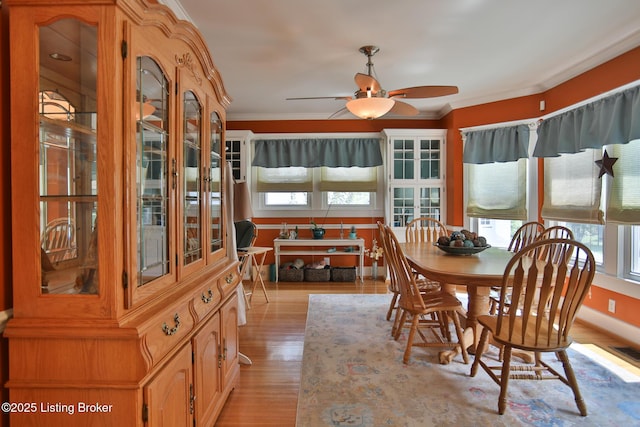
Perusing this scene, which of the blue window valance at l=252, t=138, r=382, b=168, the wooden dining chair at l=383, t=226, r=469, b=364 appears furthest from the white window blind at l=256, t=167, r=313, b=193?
the wooden dining chair at l=383, t=226, r=469, b=364

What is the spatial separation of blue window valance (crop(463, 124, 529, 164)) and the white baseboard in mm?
1894

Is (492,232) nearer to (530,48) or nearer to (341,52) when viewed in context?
(530,48)

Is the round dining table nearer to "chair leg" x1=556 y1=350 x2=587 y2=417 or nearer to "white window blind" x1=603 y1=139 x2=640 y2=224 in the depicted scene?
"chair leg" x1=556 y1=350 x2=587 y2=417

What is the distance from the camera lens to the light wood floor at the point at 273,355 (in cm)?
207

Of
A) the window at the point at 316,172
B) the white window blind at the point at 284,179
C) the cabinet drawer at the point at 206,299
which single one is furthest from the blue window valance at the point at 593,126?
the cabinet drawer at the point at 206,299

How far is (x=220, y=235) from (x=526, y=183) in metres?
3.87

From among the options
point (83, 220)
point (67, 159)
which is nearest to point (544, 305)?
point (83, 220)

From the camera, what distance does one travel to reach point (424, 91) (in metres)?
3.09

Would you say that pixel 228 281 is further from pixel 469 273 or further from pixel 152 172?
pixel 469 273

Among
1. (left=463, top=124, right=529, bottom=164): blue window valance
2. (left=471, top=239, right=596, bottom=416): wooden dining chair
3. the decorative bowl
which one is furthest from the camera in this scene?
(left=463, top=124, right=529, bottom=164): blue window valance

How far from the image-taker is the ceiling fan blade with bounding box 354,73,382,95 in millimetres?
2793

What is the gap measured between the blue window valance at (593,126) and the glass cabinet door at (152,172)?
11.6ft

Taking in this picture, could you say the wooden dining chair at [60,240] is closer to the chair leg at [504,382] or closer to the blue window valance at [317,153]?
the chair leg at [504,382]

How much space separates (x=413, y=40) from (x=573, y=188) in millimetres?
2283
